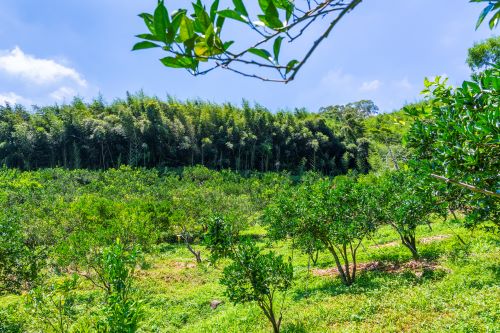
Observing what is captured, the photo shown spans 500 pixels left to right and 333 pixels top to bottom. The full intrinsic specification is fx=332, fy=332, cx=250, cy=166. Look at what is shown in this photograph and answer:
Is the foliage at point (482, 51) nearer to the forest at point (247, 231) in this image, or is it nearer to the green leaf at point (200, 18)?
the forest at point (247, 231)

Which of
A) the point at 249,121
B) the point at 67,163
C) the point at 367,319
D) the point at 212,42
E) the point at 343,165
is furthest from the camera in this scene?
the point at 343,165

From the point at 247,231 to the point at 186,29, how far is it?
30545 mm

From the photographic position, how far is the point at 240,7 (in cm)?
108

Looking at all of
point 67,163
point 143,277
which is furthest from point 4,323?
point 67,163

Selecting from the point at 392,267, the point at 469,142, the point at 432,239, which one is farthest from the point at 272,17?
the point at 432,239

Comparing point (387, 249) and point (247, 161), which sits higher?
point (247, 161)

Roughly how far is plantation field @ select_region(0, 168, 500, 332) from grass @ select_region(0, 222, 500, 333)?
36 mm

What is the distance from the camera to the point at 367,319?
8953 mm

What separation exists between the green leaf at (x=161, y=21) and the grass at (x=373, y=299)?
5982mm

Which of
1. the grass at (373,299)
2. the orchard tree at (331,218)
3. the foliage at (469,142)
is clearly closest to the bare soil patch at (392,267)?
the grass at (373,299)

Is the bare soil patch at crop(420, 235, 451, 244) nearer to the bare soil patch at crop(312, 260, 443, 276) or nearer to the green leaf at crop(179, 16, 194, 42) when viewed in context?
the bare soil patch at crop(312, 260, 443, 276)

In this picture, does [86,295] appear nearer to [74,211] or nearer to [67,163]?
[74,211]

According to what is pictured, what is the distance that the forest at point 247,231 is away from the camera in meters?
2.81

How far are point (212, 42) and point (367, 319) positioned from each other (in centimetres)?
964
